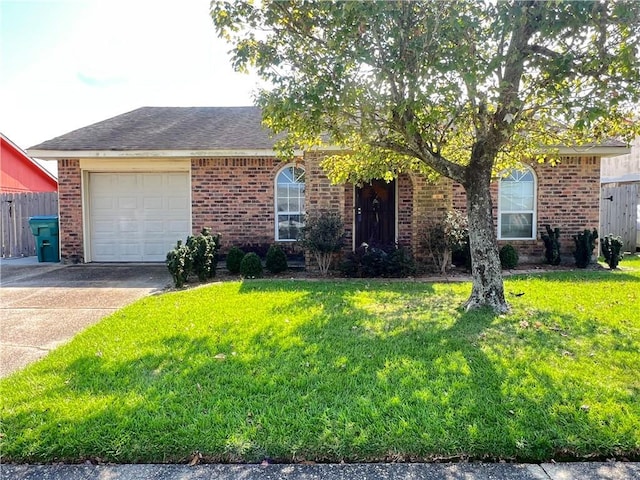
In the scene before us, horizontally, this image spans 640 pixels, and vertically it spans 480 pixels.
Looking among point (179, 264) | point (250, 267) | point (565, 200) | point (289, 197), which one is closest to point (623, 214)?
point (565, 200)

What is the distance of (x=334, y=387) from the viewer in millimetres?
3676

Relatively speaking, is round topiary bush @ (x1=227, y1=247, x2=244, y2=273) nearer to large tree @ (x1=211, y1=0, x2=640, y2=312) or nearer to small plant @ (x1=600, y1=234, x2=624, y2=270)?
large tree @ (x1=211, y1=0, x2=640, y2=312)

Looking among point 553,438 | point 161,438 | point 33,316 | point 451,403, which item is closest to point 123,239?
point 33,316

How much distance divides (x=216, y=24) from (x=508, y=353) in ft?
18.3

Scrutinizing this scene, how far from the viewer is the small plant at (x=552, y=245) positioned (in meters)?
10.3

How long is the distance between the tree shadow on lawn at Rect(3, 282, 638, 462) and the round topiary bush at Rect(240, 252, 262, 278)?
3.92m

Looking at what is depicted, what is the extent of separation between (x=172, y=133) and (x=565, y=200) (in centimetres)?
1050

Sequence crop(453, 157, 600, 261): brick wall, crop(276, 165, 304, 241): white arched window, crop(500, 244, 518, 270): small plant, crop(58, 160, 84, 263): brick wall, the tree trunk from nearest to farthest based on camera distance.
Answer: the tree trunk, crop(500, 244, 518, 270): small plant, crop(453, 157, 600, 261): brick wall, crop(276, 165, 304, 241): white arched window, crop(58, 160, 84, 263): brick wall

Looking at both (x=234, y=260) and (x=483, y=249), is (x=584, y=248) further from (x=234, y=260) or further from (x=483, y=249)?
(x=234, y=260)

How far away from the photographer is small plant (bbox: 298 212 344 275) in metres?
9.09

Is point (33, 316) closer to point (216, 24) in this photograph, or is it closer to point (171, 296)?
point (171, 296)

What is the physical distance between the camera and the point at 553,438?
2.92 meters

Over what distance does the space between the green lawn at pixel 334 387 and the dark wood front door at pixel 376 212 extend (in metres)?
5.23

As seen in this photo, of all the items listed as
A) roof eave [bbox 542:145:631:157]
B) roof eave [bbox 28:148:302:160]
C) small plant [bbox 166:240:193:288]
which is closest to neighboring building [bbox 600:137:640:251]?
roof eave [bbox 542:145:631:157]
